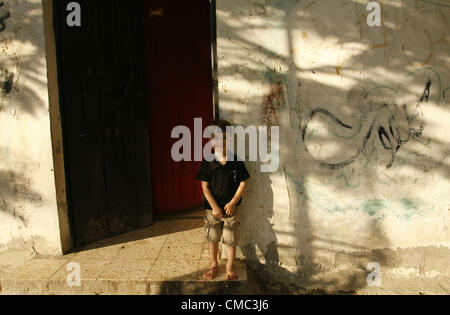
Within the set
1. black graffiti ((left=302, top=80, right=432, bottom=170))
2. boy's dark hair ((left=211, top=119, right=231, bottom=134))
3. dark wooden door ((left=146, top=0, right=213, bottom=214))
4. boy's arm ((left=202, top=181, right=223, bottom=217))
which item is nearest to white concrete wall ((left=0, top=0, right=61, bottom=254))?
dark wooden door ((left=146, top=0, right=213, bottom=214))

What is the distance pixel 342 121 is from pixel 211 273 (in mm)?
1875

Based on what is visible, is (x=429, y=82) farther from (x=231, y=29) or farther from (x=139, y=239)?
(x=139, y=239)

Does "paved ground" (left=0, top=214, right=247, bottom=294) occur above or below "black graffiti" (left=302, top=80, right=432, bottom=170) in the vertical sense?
below

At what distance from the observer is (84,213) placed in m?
3.67

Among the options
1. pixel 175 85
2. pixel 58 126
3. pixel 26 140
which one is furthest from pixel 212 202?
pixel 175 85

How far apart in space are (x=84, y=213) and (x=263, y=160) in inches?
82.8

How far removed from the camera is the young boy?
9.68 feet

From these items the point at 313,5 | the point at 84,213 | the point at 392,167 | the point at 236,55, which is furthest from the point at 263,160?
the point at 84,213

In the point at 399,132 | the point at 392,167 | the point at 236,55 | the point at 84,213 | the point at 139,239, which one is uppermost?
the point at 236,55

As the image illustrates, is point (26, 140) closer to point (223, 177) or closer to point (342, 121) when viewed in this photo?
point (223, 177)

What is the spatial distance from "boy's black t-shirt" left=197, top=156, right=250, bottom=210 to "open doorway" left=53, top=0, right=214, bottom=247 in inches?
55.4

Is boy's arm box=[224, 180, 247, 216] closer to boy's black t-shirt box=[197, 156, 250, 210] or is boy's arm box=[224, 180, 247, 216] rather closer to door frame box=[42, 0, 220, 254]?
boy's black t-shirt box=[197, 156, 250, 210]

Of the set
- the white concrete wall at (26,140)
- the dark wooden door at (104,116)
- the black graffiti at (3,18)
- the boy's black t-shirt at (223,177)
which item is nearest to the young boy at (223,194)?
the boy's black t-shirt at (223,177)

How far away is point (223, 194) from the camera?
2.97 metres
